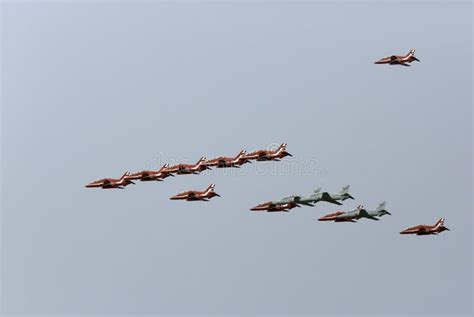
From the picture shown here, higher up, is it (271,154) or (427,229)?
(271,154)

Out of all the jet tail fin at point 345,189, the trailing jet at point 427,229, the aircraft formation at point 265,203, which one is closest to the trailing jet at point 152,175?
the aircraft formation at point 265,203

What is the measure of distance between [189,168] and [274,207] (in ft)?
50.7

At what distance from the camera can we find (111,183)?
162 metres

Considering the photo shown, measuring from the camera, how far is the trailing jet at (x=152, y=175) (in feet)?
521

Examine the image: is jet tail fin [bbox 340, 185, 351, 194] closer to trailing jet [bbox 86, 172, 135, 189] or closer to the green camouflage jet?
the green camouflage jet

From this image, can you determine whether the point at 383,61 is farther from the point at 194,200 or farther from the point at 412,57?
the point at 194,200

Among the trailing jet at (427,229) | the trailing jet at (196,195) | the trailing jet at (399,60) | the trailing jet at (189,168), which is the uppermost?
the trailing jet at (399,60)

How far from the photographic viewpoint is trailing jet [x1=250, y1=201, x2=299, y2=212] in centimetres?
15625

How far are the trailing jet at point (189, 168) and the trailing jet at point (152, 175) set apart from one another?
0.52 meters

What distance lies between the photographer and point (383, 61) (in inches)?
6516

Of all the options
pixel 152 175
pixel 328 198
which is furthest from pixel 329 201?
pixel 152 175

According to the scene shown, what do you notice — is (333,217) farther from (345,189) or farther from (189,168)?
(189,168)

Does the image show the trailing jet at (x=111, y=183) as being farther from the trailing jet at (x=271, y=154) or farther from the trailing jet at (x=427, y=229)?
the trailing jet at (x=427, y=229)

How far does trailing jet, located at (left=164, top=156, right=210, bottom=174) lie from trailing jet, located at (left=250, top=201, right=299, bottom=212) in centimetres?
1167
